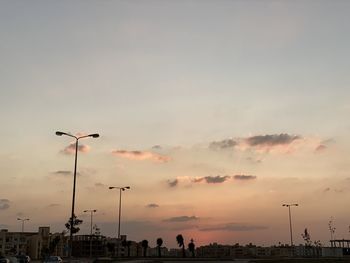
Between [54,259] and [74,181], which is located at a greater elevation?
[74,181]

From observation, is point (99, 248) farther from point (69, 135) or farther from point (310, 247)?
point (69, 135)

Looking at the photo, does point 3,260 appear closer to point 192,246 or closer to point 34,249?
point 192,246

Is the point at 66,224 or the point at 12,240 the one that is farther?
the point at 12,240

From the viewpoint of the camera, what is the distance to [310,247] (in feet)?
533

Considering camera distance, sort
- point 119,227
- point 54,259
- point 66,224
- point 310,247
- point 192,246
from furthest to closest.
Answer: point 192,246, point 310,247, point 66,224, point 119,227, point 54,259

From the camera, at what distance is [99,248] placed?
198 metres

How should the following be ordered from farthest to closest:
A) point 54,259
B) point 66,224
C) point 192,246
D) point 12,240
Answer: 1. point 12,240
2. point 192,246
3. point 66,224
4. point 54,259

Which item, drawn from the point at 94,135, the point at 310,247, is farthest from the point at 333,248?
the point at 94,135

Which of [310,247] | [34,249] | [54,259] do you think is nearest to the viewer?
[54,259]

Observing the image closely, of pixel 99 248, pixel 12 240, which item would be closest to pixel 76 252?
pixel 99 248

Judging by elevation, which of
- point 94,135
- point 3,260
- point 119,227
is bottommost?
point 3,260

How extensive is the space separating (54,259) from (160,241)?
112 meters

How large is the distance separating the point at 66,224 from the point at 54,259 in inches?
3109

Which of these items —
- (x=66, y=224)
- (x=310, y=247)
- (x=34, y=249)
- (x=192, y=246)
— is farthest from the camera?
(x=34, y=249)
